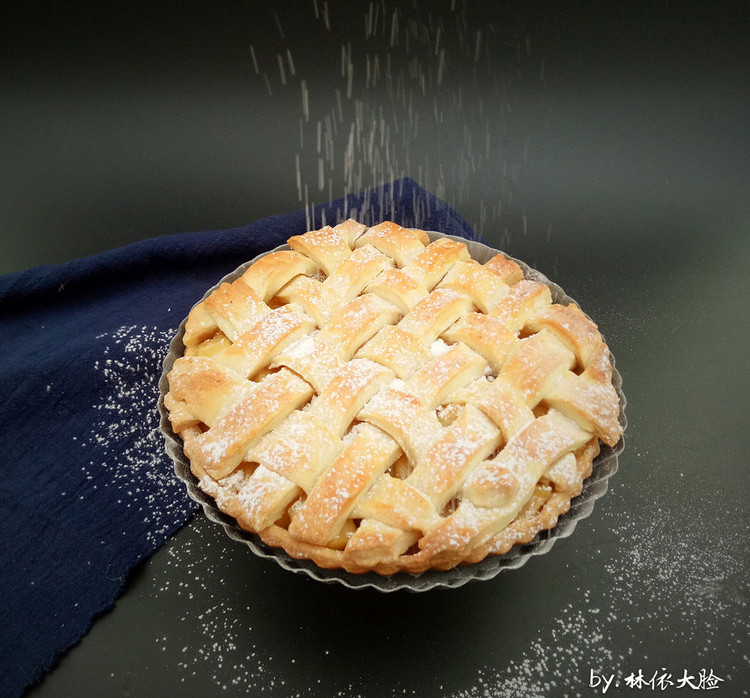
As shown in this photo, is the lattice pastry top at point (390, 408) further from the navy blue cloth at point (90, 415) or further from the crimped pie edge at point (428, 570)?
the navy blue cloth at point (90, 415)

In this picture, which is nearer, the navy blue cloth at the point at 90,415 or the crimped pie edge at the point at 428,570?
the crimped pie edge at the point at 428,570

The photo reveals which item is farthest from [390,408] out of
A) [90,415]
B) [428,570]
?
[90,415]

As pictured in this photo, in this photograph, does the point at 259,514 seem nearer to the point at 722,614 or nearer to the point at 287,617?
the point at 287,617

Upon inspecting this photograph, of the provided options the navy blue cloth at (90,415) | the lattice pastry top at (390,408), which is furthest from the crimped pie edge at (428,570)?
the navy blue cloth at (90,415)

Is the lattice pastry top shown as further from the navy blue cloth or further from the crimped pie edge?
the navy blue cloth

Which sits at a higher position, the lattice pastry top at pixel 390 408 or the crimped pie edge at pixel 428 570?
the lattice pastry top at pixel 390 408

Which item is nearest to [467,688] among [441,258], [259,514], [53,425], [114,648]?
[259,514]

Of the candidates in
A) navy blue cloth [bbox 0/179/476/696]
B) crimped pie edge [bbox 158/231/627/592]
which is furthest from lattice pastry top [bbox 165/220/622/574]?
navy blue cloth [bbox 0/179/476/696]
